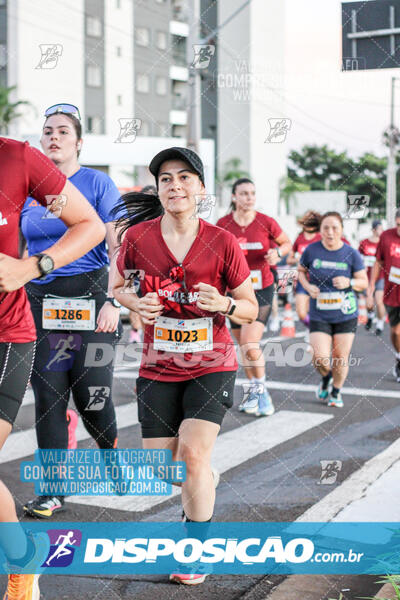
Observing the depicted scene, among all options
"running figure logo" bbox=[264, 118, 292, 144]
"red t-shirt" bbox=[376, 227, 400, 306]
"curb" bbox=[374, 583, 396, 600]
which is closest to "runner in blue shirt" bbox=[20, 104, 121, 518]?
"running figure logo" bbox=[264, 118, 292, 144]

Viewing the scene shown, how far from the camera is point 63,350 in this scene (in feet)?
15.3

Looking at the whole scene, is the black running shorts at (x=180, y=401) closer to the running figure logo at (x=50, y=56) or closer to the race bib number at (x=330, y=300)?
the running figure logo at (x=50, y=56)

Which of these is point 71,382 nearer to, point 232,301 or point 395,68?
point 232,301

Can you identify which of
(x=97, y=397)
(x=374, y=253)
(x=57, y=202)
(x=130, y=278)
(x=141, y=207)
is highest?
(x=374, y=253)

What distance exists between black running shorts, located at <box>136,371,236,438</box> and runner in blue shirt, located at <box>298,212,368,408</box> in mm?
4140

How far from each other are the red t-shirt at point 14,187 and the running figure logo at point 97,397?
1463 mm

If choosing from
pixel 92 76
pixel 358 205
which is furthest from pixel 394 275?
pixel 92 76

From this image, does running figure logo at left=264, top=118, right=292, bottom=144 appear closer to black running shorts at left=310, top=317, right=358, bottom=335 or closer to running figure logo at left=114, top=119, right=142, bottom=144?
running figure logo at left=114, top=119, right=142, bottom=144

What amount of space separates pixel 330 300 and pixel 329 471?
2678 millimetres

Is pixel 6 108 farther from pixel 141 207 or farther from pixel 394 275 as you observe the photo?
pixel 141 207

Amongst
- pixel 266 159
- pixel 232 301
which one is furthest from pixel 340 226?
pixel 266 159

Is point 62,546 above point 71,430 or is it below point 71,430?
below

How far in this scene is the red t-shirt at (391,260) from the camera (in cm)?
920

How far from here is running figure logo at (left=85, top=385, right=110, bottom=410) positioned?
4.64 m
